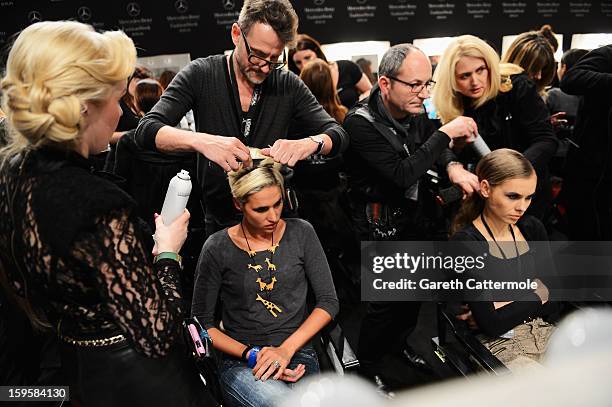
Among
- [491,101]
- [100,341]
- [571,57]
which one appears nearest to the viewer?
[100,341]

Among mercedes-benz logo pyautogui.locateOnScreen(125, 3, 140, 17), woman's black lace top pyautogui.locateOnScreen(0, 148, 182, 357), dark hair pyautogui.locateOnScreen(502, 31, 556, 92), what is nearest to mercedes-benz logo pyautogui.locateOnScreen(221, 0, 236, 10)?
mercedes-benz logo pyautogui.locateOnScreen(125, 3, 140, 17)

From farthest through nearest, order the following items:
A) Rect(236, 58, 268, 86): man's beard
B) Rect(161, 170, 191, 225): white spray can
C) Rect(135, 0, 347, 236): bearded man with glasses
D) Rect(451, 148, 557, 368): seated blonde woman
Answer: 1. Rect(451, 148, 557, 368): seated blonde woman
2. Rect(236, 58, 268, 86): man's beard
3. Rect(135, 0, 347, 236): bearded man with glasses
4. Rect(161, 170, 191, 225): white spray can

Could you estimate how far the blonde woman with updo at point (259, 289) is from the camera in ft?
6.07

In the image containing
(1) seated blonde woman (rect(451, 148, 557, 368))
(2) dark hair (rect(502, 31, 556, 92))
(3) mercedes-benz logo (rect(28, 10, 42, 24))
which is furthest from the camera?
(3) mercedes-benz logo (rect(28, 10, 42, 24))

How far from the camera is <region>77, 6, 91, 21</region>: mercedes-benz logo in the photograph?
443 centimetres

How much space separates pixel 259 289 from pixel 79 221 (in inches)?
39.3

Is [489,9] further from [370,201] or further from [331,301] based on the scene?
[331,301]

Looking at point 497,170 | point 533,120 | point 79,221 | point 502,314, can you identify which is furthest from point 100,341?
point 533,120

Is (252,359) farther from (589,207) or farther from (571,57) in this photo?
(571,57)

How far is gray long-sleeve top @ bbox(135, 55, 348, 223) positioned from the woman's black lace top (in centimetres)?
79

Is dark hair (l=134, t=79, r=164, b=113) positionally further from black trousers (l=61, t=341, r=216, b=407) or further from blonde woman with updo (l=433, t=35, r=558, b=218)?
black trousers (l=61, t=341, r=216, b=407)

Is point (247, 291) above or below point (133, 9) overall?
below

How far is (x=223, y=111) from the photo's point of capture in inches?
75.2

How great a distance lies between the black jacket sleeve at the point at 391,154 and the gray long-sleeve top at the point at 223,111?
0.14 metres
